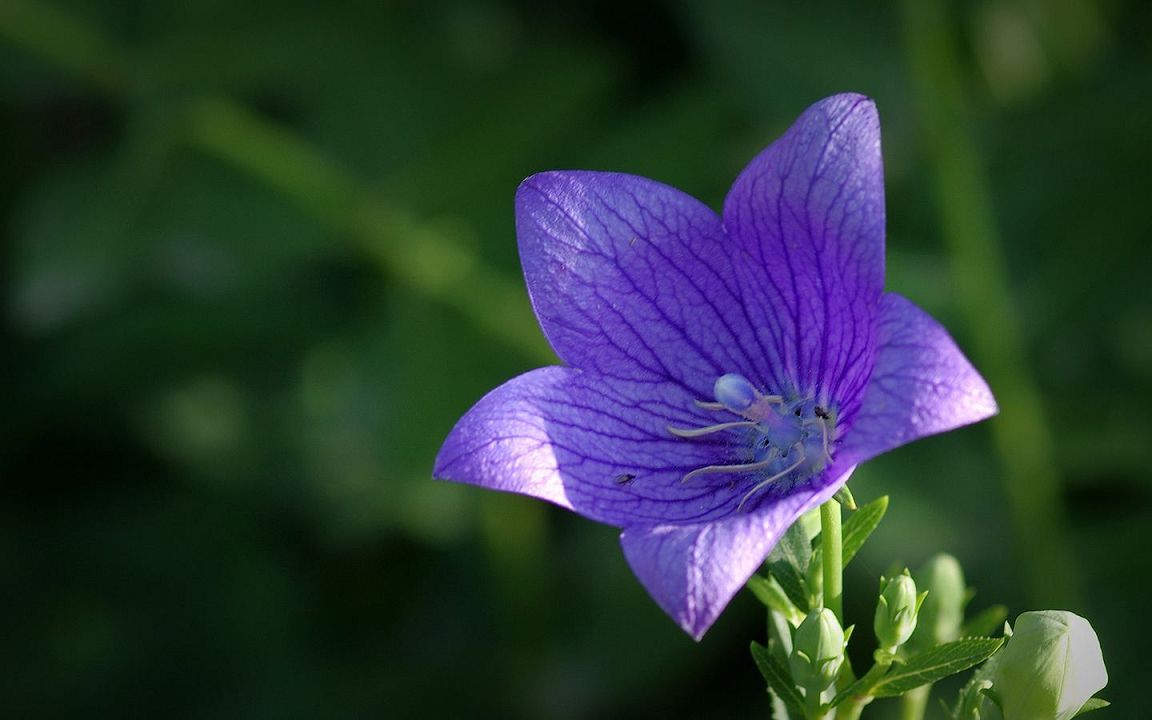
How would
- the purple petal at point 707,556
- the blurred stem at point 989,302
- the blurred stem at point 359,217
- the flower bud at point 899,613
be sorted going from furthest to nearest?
the blurred stem at point 359,217 < the blurred stem at point 989,302 < the flower bud at point 899,613 < the purple petal at point 707,556

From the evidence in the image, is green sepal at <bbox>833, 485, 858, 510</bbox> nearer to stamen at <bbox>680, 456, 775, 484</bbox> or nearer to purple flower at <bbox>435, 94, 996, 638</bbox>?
purple flower at <bbox>435, 94, 996, 638</bbox>

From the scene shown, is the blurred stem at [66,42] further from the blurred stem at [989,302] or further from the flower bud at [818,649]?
the flower bud at [818,649]

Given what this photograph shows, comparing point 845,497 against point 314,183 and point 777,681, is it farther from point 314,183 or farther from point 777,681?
point 314,183

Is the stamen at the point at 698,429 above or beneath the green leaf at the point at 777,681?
above

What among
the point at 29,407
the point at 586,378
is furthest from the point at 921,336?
the point at 29,407

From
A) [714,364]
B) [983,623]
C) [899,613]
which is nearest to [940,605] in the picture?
[983,623]

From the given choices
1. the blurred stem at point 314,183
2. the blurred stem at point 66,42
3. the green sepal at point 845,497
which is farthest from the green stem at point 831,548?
the blurred stem at point 66,42

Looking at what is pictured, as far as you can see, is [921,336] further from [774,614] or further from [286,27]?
[286,27]
